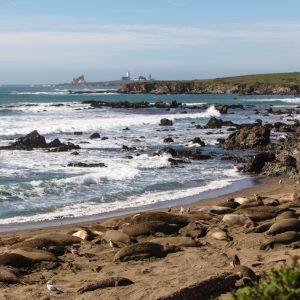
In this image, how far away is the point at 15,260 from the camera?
10836 mm

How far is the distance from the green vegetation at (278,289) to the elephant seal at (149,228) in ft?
26.2

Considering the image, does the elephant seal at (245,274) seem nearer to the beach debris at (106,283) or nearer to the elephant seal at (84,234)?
the beach debris at (106,283)

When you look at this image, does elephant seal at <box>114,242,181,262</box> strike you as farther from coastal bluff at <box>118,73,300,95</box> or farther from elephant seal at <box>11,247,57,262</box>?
coastal bluff at <box>118,73,300,95</box>

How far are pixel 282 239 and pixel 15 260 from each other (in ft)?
18.6

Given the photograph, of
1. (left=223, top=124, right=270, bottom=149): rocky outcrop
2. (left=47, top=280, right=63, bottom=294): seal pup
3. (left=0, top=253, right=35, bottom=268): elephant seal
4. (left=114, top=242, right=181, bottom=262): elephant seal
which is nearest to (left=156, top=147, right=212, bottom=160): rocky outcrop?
(left=223, top=124, right=270, bottom=149): rocky outcrop

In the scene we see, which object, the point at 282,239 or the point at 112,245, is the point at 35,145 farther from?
the point at 282,239

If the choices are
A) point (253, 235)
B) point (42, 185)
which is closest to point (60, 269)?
point (253, 235)

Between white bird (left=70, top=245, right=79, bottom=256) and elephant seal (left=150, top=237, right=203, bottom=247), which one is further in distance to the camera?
elephant seal (left=150, top=237, right=203, bottom=247)

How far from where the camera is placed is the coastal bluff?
138m

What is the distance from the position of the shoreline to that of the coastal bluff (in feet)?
373

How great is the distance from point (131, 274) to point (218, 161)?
1992 centimetres

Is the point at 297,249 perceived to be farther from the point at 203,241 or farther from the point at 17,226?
the point at 17,226

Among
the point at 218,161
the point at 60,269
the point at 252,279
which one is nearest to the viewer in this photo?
the point at 252,279

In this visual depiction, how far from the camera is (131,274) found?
10266 mm
